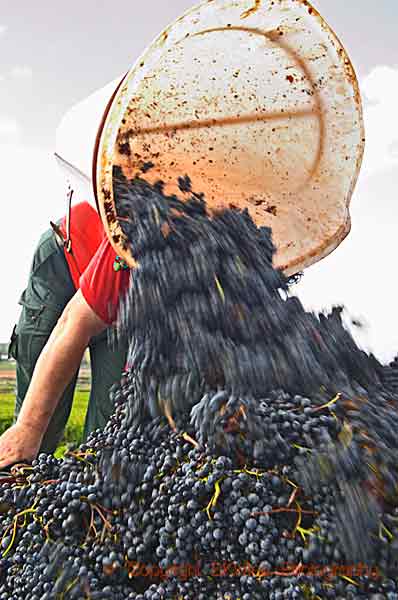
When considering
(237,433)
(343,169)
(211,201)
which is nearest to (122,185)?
(211,201)

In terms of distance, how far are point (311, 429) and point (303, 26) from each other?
3.25 feet

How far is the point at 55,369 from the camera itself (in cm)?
150

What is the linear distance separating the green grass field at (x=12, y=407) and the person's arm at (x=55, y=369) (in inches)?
74.7

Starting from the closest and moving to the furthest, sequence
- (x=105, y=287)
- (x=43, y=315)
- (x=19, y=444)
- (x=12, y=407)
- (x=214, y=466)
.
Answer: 1. (x=214, y=466)
2. (x=19, y=444)
3. (x=105, y=287)
4. (x=43, y=315)
5. (x=12, y=407)

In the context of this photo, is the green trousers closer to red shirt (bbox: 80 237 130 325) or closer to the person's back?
the person's back

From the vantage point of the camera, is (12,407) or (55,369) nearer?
(55,369)

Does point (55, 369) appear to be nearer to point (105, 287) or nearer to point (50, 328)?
point (105, 287)

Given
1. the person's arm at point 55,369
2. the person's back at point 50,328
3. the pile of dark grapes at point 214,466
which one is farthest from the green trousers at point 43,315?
the pile of dark grapes at point 214,466

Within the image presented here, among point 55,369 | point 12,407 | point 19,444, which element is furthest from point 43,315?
point 12,407

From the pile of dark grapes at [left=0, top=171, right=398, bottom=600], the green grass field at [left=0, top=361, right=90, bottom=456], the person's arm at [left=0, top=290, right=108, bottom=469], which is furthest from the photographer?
the green grass field at [left=0, top=361, right=90, bottom=456]

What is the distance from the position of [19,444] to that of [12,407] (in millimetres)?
3350

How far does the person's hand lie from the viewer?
53.8 inches

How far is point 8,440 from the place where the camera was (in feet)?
4.63

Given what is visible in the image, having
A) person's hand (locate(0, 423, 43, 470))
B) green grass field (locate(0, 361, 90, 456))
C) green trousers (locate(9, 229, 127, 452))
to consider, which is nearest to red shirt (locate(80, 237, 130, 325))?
person's hand (locate(0, 423, 43, 470))
